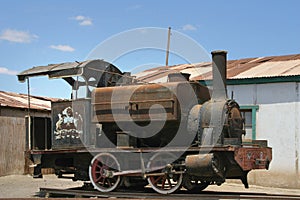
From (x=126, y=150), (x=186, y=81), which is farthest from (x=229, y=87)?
(x=126, y=150)

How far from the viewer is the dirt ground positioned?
39.0ft

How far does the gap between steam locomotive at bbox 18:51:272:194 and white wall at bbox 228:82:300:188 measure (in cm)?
389

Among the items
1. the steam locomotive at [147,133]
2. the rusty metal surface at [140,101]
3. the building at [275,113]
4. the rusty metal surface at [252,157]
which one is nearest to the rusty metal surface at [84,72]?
the steam locomotive at [147,133]

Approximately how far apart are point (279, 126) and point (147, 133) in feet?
19.4

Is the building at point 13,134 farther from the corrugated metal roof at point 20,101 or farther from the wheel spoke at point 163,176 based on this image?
the wheel spoke at point 163,176

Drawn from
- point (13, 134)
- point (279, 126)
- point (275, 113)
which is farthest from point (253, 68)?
point (13, 134)

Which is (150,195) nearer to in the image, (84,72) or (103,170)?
(103,170)

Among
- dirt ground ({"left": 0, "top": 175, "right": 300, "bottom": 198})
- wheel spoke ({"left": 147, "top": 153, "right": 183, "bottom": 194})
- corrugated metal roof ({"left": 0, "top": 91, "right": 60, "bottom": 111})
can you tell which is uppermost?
corrugated metal roof ({"left": 0, "top": 91, "right": 60, "bottom": 111})

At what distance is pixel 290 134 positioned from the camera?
1423 centimetres

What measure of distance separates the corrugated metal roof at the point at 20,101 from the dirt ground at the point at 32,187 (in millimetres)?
2714

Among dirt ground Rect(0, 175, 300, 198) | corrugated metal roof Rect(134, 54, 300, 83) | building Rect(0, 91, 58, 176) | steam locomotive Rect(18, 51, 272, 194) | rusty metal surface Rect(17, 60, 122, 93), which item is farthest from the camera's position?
building Rect(0, 91, 58, 176)

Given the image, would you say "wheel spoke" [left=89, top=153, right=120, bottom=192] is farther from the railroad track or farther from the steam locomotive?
the railroad track

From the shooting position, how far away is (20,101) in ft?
60.8

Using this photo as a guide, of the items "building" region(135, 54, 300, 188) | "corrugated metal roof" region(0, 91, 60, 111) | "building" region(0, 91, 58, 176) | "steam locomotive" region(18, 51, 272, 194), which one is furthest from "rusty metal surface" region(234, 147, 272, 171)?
"corrugated metal roof" region(0, 91, 60, 111)
